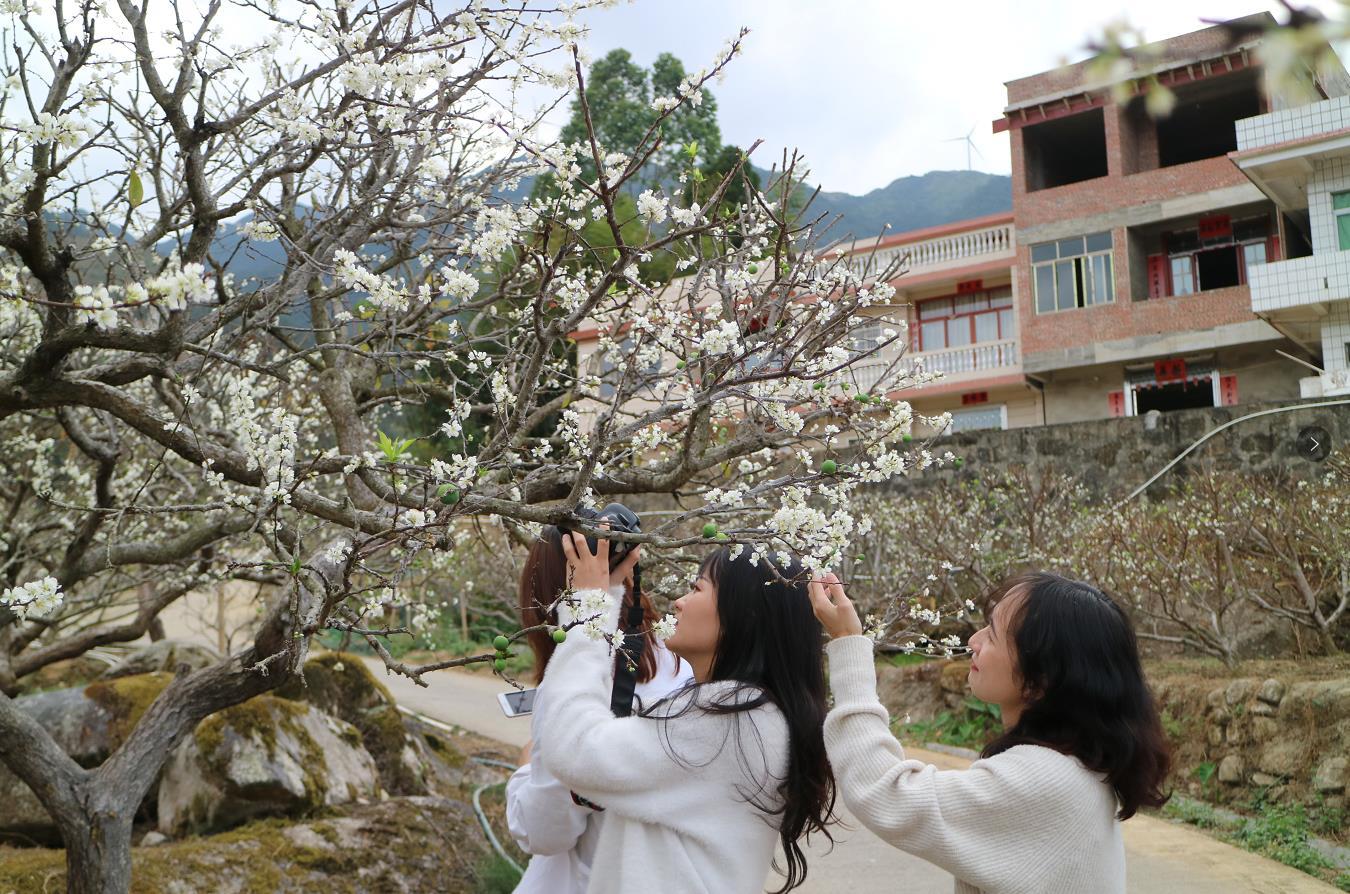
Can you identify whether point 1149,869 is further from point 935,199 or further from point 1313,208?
point 935,199

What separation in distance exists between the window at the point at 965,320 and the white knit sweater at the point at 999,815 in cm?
2109

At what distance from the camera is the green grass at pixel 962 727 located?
1030 cm

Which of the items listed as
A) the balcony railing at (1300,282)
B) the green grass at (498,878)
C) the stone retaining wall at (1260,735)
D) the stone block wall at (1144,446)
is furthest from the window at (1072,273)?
the green grass at (498,878)

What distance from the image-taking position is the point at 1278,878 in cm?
611

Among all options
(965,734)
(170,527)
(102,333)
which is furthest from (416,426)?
(102,333)

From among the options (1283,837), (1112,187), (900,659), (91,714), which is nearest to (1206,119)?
(1112,187)

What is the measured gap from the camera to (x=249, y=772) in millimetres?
5945

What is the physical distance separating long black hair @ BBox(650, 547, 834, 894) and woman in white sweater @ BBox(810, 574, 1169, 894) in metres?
0.12

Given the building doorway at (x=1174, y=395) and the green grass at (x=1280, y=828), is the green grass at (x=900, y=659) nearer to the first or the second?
the green grass at (x=1280, y=828)

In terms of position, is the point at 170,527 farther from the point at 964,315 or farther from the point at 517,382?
the point at 964,315

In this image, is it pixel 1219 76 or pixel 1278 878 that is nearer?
pixel 1278 878

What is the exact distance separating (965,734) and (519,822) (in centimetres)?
A: 859

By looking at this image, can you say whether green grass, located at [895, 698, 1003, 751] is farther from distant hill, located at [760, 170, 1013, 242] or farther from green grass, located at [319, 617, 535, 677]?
distant hill, located at [760, 170, 1013, 242]

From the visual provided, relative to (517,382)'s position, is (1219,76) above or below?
above
